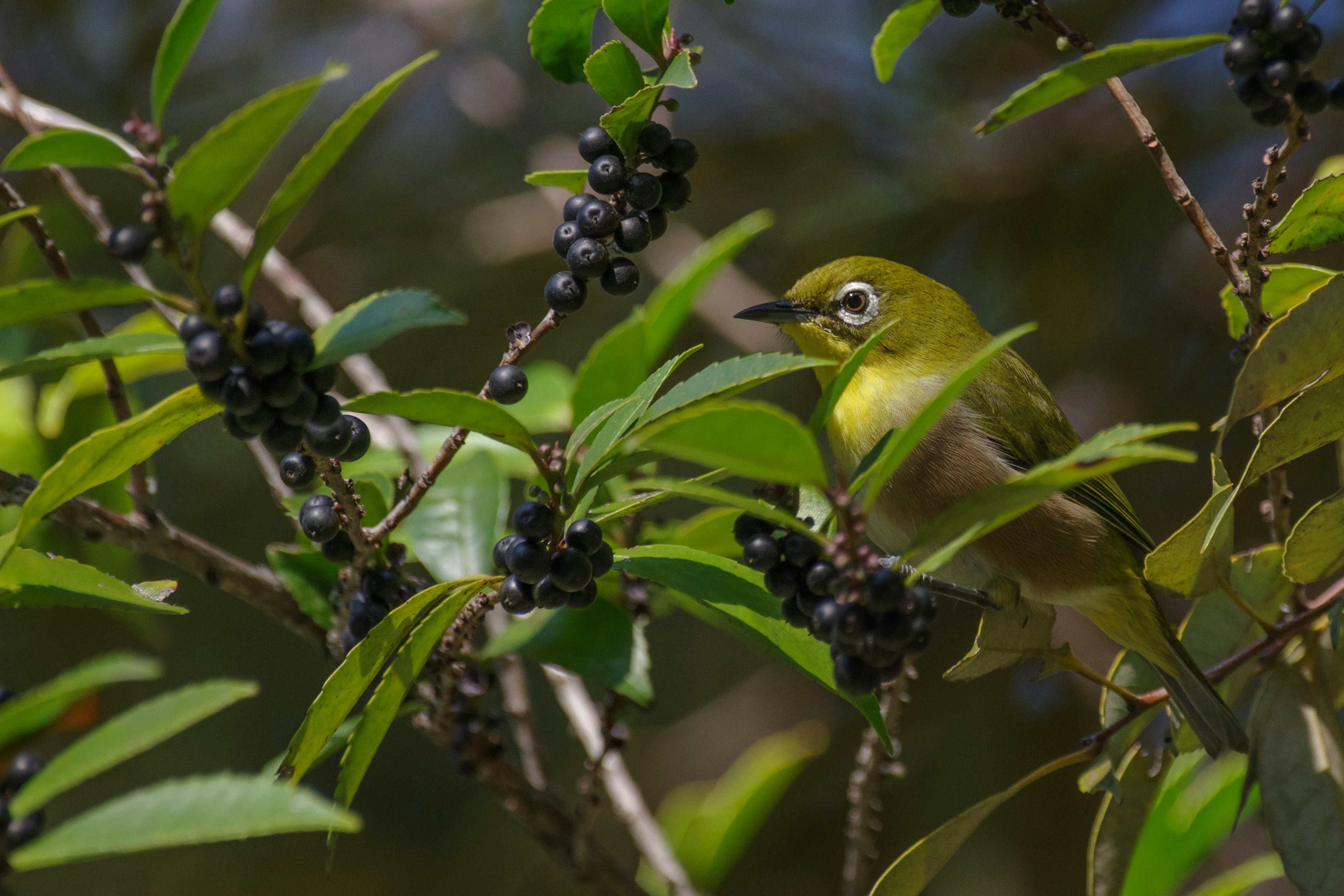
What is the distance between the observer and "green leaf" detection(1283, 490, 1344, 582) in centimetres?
183

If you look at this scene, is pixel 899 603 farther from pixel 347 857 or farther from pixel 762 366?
pixel 347 857

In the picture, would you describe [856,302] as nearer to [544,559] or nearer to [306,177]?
[544,559]

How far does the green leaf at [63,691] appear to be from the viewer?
1.69 metres

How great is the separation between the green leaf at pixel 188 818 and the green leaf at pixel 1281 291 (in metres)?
1.83

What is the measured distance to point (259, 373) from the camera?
1264 millimetres

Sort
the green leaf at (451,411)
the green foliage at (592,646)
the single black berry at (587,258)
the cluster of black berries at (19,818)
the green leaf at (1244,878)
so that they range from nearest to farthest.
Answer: the green leaf at (451,411) → the single black berry at (587,258) → the cluster of black berries at (19,818) → the green foliage at (592,646) → the green leaf at (1244,878)

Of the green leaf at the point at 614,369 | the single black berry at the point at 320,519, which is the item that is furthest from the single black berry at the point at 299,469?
the green leaf at the point at 614,369

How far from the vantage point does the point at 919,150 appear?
5273 millimetres

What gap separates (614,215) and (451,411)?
1.55ft

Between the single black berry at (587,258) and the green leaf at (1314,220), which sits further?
the green leaf at (1314,220)

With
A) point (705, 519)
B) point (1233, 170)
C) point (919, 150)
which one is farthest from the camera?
point (919, 150)

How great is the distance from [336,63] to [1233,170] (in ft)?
16.1

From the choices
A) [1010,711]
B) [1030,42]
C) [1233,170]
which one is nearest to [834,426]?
[1010,711]

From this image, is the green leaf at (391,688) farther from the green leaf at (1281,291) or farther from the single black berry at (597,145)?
the green leaf at (1281,291)
